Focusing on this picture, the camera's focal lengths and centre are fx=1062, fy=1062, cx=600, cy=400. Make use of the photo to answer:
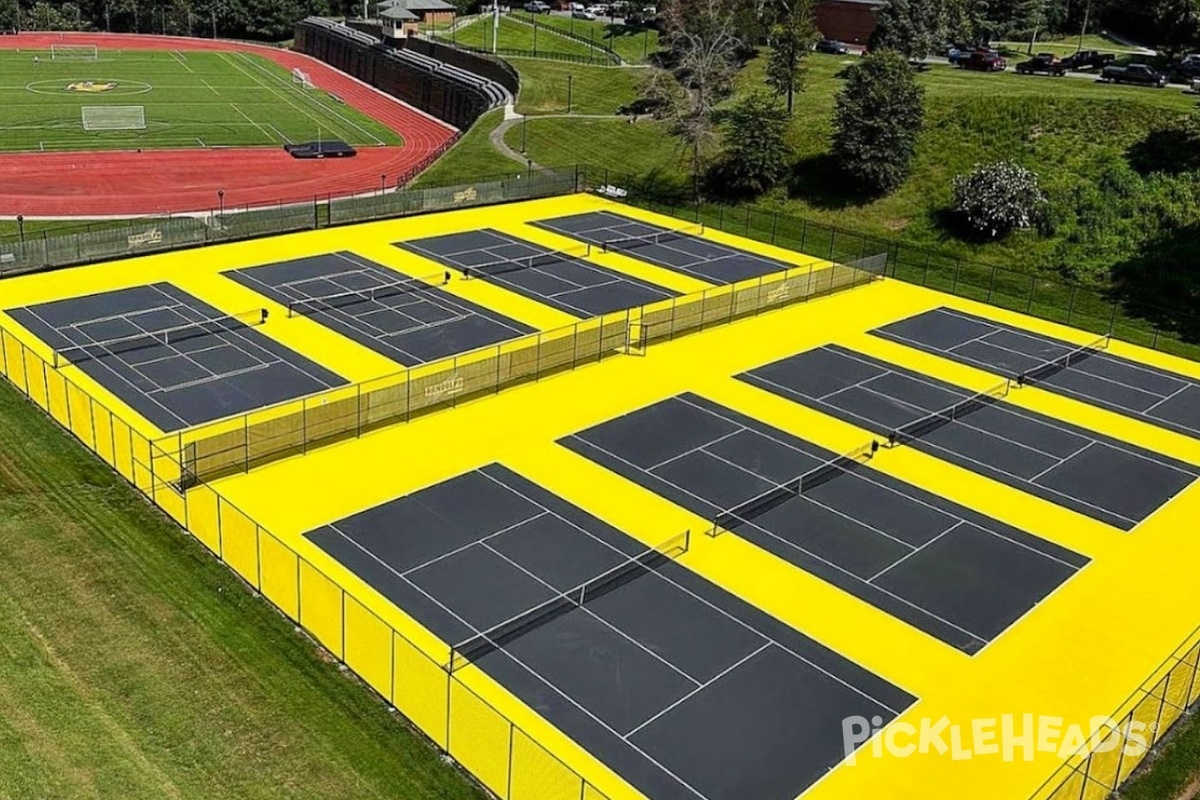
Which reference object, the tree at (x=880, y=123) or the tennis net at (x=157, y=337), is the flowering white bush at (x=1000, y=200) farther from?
the tennis net at (x=157, y=337)

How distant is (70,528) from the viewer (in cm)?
2792

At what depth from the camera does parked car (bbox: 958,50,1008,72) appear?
8744 centimetres

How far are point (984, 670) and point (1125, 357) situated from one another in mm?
25586

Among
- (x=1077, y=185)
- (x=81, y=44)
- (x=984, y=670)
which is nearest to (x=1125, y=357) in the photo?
(x=1077, y=185)

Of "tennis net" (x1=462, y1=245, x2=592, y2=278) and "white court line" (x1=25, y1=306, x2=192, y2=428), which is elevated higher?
"tennis net" (x1=462, y1=245, x2=592, y2=278)

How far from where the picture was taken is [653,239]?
5719cm

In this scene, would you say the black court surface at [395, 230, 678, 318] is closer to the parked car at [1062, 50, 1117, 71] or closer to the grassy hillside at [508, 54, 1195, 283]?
the grassy hillside at [508, 54, 1195, 283]

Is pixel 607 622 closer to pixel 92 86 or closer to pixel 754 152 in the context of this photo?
pixel 754 152

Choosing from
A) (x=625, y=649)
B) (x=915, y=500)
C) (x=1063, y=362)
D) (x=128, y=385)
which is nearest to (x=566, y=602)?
(x=625, y=649)

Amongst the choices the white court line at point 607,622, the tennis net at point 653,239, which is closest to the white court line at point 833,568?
the white court line at point 607,622

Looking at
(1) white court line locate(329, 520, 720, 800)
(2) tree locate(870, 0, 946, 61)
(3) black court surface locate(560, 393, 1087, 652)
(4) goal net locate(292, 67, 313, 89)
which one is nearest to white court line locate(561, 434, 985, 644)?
(3) black court surface locate(560, 393, 1087, 652)

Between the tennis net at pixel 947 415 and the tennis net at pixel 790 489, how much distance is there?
4.89ft

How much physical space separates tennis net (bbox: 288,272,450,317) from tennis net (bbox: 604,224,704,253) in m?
10.6

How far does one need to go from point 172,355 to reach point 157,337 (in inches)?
71.2
